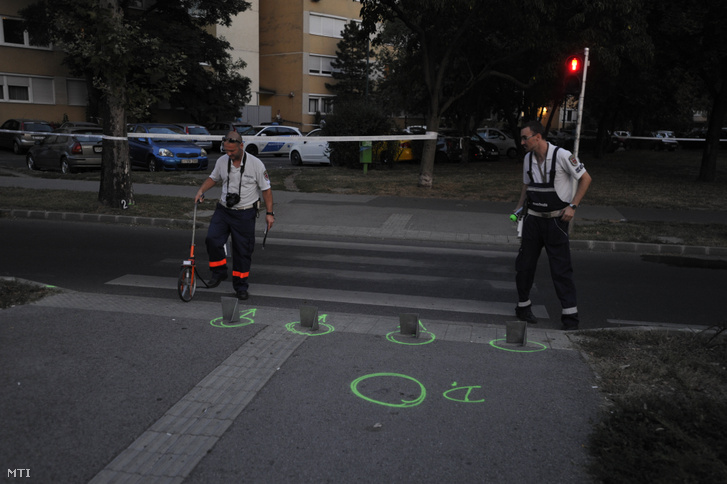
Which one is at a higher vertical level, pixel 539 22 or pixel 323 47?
pixel 323 47

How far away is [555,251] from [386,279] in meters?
2.64

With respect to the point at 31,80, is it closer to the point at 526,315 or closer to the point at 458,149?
the point at 458,149

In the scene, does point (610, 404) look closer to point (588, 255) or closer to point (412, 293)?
point (412, 293)

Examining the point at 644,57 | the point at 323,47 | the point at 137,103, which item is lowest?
the point at 137,103

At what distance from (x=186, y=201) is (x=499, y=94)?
20.0m

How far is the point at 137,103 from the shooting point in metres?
13.3

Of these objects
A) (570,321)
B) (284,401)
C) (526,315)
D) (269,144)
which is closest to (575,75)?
(526,315)

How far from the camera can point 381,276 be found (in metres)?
8.34

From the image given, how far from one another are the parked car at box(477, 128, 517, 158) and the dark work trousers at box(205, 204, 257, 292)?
30273mm

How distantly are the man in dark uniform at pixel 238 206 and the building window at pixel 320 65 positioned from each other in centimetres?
4652

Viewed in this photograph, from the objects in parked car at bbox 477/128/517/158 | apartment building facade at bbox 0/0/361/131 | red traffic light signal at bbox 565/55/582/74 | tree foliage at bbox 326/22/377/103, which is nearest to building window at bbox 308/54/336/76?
apartment building facade at bbox 0/0/361/131

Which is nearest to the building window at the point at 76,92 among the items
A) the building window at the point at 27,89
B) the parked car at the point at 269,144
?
the building window at the point at 27,89

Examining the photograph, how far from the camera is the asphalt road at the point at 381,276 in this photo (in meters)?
6.86

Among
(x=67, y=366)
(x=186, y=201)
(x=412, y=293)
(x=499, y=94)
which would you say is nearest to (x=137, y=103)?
(x=186, y=201)
